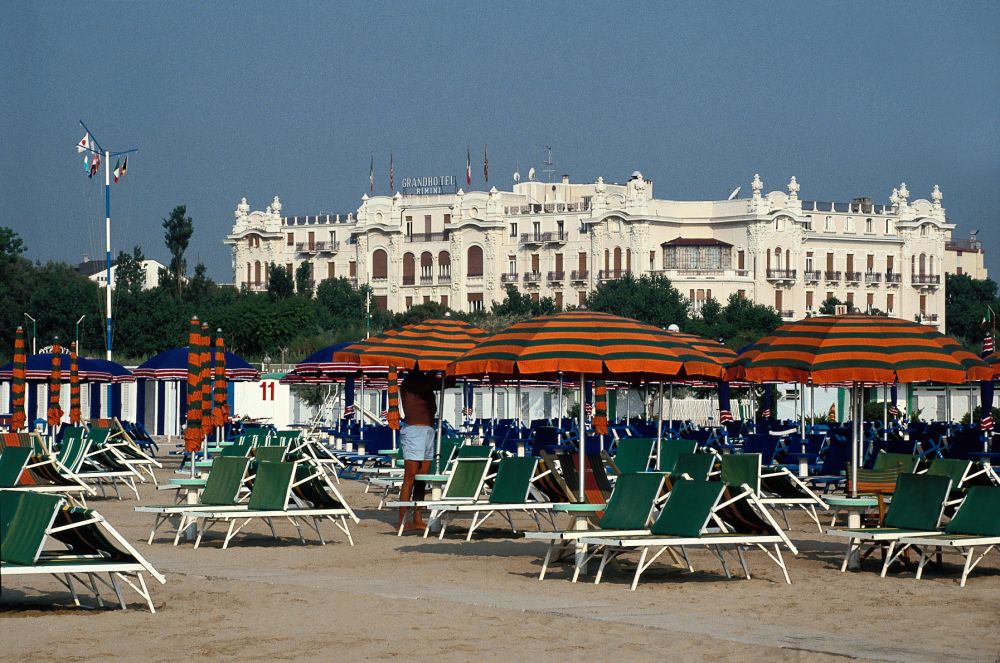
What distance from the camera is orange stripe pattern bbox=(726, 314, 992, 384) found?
546 inches

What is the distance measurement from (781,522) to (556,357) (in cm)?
463

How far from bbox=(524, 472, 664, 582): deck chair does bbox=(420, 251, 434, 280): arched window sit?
328 feet

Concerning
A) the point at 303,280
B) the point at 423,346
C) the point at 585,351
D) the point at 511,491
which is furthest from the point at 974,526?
the point at 303,280

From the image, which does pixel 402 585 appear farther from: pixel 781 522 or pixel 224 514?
pixel 781 522

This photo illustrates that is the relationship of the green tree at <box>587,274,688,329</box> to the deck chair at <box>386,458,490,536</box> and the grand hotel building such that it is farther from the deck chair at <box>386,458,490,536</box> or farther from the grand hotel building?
the deck chair at <box>386,458,490,536</box>

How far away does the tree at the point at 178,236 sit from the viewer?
342ft

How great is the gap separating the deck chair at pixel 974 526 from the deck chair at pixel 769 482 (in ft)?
5.15

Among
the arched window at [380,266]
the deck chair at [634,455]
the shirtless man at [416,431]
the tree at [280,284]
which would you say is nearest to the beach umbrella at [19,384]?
the deck chair at [634,455]

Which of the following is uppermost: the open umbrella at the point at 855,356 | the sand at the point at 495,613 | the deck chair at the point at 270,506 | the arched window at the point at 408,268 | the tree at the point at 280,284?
the arched window at the point at 408,268

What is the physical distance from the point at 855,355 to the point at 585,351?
292cm

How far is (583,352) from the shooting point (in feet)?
40.3

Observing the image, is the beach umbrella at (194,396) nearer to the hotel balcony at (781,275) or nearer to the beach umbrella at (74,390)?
the beach umbrella at (74,390)

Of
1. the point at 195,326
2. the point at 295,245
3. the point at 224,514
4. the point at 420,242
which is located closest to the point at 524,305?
the point at 420,242

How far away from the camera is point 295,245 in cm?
11775
